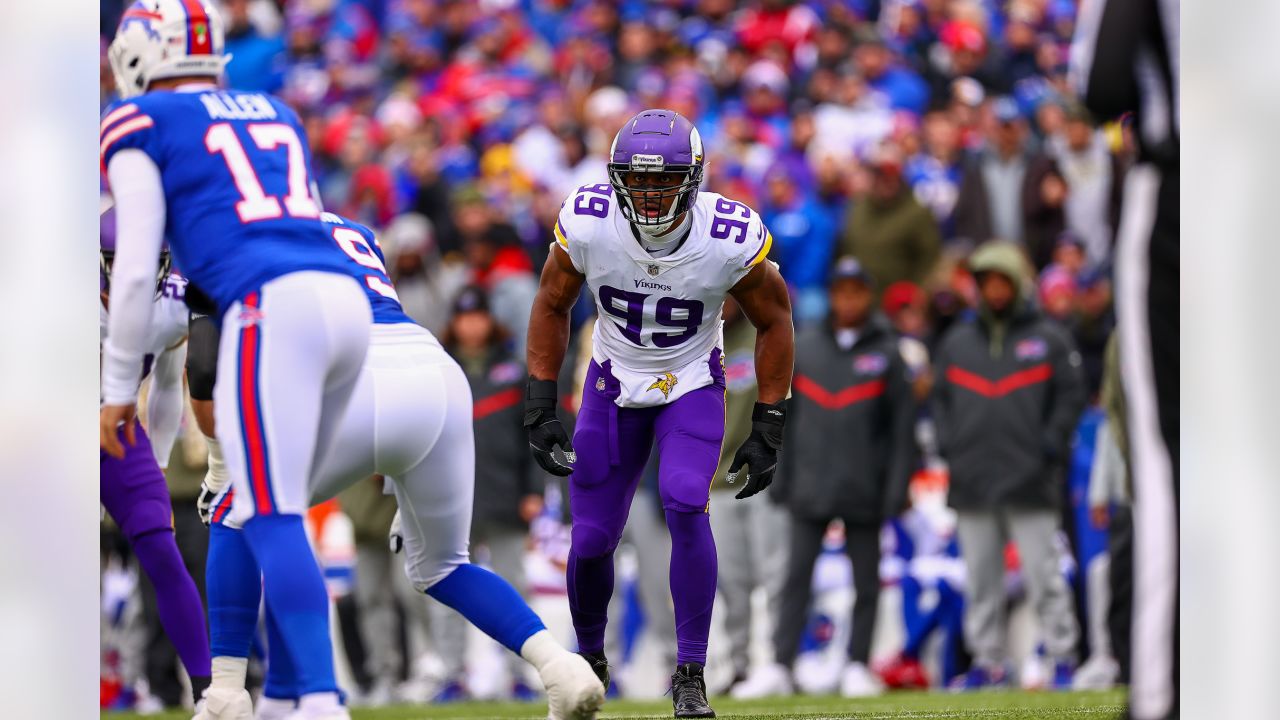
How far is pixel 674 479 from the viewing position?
628cm

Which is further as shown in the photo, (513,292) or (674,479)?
(513,292)

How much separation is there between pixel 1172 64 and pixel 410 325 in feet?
7.61

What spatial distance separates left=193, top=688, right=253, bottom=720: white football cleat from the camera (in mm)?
5590

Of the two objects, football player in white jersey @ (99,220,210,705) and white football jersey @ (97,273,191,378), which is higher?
white football jersey @ (97,273,191,378)

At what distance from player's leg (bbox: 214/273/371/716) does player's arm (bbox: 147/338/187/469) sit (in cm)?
251

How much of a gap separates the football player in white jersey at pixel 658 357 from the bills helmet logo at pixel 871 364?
3.58 m

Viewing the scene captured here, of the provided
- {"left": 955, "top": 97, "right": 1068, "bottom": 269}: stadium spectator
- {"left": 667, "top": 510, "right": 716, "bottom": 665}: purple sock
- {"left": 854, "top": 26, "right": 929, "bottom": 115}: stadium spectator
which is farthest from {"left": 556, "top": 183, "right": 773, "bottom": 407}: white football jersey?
{"left": 854, "top": 26, "right": 929, "bottom": 115}: stadium spectator

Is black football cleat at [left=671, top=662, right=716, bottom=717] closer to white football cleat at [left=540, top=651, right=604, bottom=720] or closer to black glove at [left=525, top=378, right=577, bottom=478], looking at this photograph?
black glove at [left=525, top=378, right=577, bottom=478]

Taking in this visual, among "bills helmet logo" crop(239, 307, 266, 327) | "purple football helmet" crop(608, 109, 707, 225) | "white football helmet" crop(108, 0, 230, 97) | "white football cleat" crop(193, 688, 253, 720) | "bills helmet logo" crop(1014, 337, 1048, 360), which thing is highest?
"white football helmet" crop(108, 0, 230, 97)

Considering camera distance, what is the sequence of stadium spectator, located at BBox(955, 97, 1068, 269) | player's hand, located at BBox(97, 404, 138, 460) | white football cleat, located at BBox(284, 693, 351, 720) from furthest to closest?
stadium spectator, located at BBox(955, 97, 1068, 269) < player's hand, located at BBox(97, 404, 138, 460) < white football cleat, located at BBox(284, 693, 351, 720)

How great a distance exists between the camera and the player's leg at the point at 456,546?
5020 mm

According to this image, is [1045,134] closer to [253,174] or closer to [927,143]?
[927,143]

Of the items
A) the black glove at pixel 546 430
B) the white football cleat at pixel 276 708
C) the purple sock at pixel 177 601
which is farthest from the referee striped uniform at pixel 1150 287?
the purple sock at pixel 177 601
